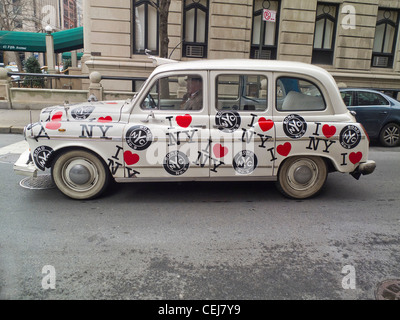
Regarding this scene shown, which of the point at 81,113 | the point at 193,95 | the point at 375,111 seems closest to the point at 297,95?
the point at 193,95

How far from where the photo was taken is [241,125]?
477cm

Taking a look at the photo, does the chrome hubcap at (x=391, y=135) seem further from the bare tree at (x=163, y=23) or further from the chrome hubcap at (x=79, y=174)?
the chrome hubcap at (x=79, y=174)

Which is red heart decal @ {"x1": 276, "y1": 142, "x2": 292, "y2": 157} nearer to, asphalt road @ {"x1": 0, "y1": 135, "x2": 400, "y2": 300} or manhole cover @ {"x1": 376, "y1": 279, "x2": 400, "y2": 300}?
asphalt road @ {"x1": 0, "y1": 135, "x2": 400, "y2": 300}

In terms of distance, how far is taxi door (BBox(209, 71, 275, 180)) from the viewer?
4738 mm

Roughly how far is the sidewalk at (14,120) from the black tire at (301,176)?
26.9ft

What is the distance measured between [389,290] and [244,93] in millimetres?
2993

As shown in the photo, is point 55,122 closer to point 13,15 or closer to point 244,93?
point 244,93

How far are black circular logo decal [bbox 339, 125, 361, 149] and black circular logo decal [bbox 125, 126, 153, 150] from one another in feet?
8.93

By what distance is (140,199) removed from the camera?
16.6ft

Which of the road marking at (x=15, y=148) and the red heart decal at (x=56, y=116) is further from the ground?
the red heart decal at (x=56, y=116)

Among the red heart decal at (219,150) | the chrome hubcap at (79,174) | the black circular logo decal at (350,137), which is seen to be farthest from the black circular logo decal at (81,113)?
the black circular logo decal at (350,137)

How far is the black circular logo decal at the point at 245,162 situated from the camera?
479 cm

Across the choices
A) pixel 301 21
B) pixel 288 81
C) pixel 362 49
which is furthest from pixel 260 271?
pixel 362 49

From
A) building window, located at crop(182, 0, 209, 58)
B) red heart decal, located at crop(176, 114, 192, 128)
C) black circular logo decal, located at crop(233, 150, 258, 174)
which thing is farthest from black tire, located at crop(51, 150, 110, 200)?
building window, located at crop(182, 0, 209, 58)
